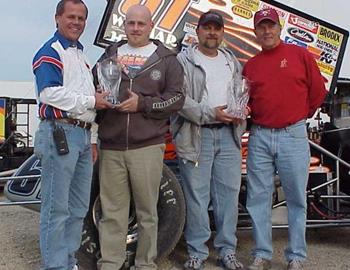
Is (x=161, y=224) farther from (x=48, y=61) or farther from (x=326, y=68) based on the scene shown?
(x=326, y=68)

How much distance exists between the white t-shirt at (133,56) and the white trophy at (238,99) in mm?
678

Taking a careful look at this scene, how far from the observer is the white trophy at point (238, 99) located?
13.5 ft

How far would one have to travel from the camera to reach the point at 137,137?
3834mm

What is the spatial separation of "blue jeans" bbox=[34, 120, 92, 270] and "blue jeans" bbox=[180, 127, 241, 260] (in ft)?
2.82

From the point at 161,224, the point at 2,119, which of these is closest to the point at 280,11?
the point at 161,224

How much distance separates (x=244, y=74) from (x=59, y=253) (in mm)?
1933

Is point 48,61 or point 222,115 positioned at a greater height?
point 48,61

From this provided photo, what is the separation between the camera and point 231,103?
4.14m

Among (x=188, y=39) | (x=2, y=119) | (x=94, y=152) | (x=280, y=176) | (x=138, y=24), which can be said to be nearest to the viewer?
(x=138, y=24)

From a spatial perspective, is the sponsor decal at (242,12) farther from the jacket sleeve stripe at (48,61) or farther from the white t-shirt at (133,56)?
the jacket sleeve stripe at (48,61)

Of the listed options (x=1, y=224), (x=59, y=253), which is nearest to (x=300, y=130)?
(x=59, y=253)

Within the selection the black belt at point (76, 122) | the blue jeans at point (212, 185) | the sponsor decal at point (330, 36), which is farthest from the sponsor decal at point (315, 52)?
the black belt at point (76, 122)

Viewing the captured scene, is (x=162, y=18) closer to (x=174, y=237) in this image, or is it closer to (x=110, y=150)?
(x=110, y=150)

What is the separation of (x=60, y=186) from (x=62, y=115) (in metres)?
0.45
